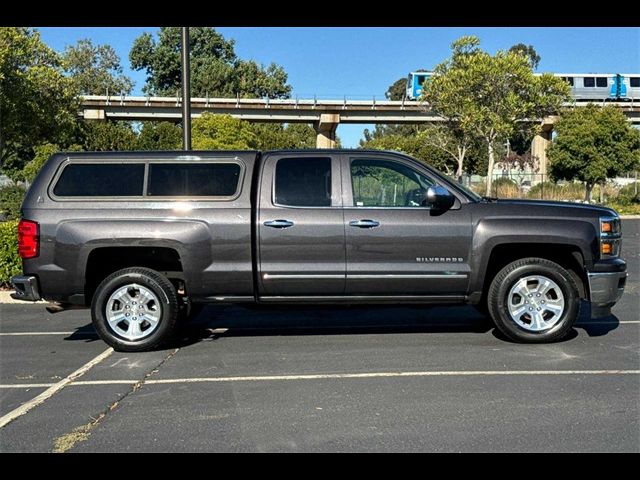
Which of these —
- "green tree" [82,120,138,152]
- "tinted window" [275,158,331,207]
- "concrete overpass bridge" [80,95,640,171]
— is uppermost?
"concrete overpass bridge" [80,95,640,171]

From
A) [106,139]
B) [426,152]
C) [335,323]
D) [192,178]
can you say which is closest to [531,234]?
[335,323]

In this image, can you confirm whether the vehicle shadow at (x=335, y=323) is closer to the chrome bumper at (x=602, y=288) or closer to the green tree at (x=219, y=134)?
→ the chrome bumper at (x=602, y=288)

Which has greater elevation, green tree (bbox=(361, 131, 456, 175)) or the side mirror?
green tree (bbox=(361, 131, 456, 175))

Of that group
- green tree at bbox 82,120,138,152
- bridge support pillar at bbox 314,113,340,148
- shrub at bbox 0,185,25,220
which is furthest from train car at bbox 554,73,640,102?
shrub at bbox 0,185,25,220

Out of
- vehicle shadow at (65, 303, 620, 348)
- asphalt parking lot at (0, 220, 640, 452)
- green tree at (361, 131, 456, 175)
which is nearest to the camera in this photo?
asphalt parking lot at (0, 220, 640, 452)

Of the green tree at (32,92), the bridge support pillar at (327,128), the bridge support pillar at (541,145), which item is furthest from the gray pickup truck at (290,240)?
the bridge support pillar at (541,145)

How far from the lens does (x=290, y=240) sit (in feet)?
21.7

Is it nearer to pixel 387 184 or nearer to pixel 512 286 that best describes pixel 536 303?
pixel 512 286

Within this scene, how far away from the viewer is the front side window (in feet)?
22.3

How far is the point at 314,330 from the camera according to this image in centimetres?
766

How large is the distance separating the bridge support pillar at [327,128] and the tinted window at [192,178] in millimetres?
52770

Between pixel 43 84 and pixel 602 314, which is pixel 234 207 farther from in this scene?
pixel 43 84

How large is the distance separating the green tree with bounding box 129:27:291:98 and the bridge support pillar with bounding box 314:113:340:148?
18.7 meters

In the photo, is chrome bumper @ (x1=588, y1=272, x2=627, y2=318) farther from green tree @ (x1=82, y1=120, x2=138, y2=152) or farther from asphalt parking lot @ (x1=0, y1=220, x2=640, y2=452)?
green tree @ (x1=82, y1=120, x2=138, y2=152)
